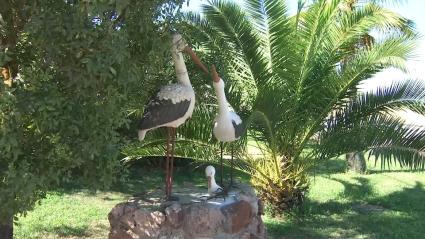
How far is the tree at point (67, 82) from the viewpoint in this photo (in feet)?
9.32

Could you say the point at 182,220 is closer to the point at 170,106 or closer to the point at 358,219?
the point at 170,106

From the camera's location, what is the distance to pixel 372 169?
35.1 feet

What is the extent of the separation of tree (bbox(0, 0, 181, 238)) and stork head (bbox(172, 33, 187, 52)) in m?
0.16

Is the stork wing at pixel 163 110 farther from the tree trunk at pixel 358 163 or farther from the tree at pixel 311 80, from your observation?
the tree trunk at pixel 358 163

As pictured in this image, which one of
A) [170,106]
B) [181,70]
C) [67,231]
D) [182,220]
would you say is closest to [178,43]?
[181,70]

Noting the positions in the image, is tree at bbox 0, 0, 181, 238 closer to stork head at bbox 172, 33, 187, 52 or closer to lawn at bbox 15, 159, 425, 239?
stork head at bbox 172, 33, 187, 52

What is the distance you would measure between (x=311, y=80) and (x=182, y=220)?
3.05 meters

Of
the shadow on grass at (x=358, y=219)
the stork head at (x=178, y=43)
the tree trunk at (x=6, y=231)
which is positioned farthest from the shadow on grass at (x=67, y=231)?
the stork head at (x=178, y=43)

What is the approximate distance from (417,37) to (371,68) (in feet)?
2.16

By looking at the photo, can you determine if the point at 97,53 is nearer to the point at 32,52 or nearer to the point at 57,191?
the point at 32,52

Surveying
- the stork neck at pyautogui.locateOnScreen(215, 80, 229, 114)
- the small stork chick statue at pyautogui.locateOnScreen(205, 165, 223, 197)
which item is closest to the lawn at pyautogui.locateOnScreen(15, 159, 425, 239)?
the small stork chick statue at pyautogui.locateOnScreen(205, 165, 223, 197)

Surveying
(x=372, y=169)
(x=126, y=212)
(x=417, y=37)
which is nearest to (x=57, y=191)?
(x=126, y=212)

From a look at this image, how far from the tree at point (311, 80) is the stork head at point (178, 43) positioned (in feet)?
6.09

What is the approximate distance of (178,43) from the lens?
3.71m
